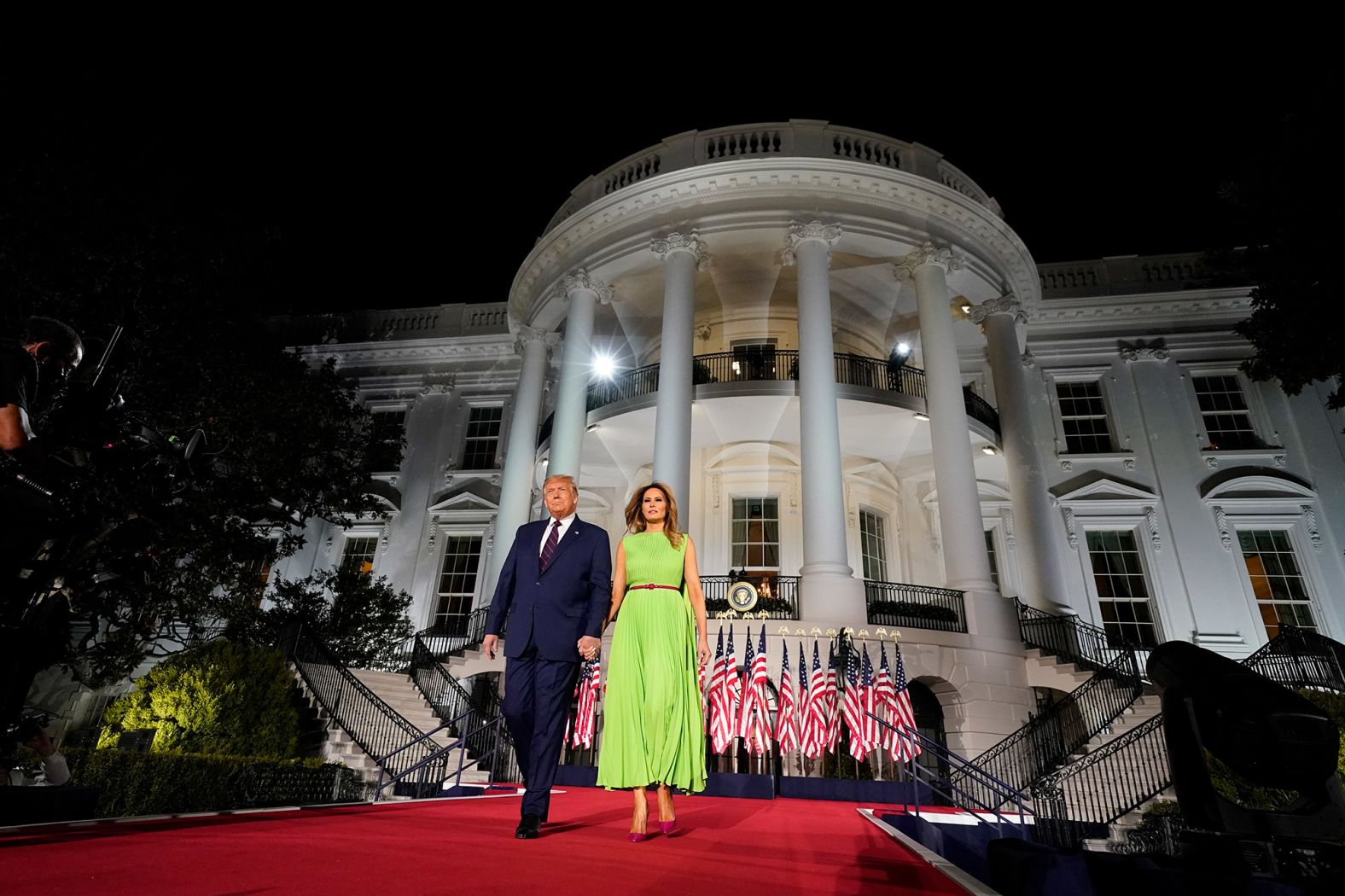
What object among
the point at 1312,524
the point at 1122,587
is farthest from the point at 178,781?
the point at 1312,524

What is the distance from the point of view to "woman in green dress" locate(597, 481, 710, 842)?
3.41 m

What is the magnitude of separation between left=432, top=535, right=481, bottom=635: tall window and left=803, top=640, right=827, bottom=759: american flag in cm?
1127

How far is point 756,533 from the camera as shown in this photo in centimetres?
1686

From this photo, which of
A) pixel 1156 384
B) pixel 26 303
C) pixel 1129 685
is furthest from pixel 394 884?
pixel 1156 384

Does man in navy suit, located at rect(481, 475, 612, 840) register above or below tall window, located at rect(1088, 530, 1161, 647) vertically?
below

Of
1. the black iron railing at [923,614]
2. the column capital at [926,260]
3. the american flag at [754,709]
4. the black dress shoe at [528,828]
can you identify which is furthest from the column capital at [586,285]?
the black dress shoe at [528,828]

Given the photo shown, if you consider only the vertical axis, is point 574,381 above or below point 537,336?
below

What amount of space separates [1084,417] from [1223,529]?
13.3 ft

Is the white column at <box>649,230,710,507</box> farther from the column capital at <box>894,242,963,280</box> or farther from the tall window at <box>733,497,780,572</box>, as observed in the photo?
the column capital at <box>894,242,963,280</box>

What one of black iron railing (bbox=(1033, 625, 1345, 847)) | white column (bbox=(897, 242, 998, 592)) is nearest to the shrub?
black iron railing (bbox=(1033, 625, 1345, 847))

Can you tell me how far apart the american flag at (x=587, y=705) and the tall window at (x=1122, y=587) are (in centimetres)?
1202

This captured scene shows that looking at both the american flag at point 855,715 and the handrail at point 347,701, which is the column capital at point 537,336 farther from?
the american flag at point 855,715

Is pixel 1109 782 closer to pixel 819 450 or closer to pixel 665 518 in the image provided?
pixel 819 450

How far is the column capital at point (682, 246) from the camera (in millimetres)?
15188
